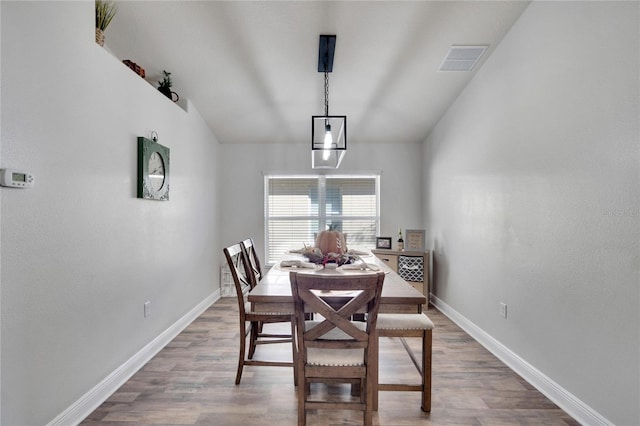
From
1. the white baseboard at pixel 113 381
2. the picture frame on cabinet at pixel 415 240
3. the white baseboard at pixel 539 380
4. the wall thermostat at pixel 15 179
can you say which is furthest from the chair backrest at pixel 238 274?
the picture frame on cabinet at pixel 415 240

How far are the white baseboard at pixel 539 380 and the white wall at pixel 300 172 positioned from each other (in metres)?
1.90

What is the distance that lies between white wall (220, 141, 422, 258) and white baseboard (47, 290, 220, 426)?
5.98 ft

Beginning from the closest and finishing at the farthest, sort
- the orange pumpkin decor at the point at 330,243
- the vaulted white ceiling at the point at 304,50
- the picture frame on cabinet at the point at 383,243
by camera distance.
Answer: the vaulted white ceiling at the point at 304,50
the orange pumpkin decor at the point at 330,243
the picture frame on cabinet at the point at 383,243

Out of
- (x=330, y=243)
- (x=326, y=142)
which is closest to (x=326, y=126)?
(x=326, y=142)

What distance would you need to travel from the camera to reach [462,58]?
290cm

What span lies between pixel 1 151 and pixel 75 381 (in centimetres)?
133

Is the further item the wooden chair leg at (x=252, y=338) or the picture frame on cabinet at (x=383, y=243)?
the picture frame on cabinet at (x=383, y=243)

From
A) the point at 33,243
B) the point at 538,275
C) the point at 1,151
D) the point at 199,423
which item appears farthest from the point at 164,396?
the point at 538,275

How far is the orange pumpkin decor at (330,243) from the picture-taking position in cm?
266

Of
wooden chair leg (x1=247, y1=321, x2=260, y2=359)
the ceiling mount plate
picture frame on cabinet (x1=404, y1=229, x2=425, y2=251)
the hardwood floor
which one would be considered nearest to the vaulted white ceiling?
the ceiling mount plate

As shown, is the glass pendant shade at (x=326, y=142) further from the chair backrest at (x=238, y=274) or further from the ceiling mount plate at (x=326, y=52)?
the chair backrest at (x=238, y=274)

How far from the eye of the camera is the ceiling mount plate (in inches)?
105

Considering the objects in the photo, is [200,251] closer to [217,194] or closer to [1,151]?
[217,194]

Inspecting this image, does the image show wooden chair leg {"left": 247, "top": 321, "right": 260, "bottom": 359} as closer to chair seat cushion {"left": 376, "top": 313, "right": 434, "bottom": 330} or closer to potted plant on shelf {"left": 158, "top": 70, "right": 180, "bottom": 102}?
chair seat cushion {"left": 376, "top": 313, "right": 434, "bottom": 330}
